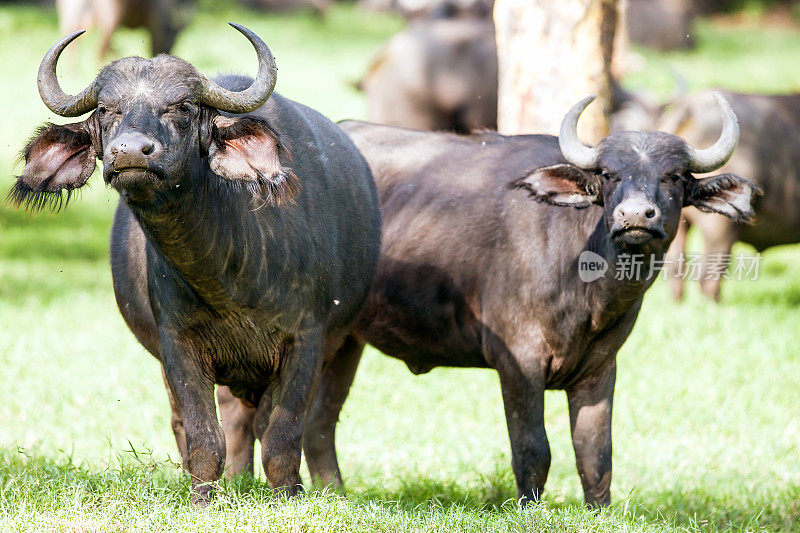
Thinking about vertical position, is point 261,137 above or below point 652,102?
above

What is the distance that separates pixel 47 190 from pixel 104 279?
25.1 feet

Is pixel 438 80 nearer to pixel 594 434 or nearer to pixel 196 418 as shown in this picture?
pixel 594 434

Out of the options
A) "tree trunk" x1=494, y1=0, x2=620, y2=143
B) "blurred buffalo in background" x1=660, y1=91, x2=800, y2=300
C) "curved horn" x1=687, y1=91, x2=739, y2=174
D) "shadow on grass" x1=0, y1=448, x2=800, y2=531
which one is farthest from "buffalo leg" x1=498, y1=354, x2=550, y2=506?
"blurred buffalo in background" x1=660, y1=91, x2=800, y2=300

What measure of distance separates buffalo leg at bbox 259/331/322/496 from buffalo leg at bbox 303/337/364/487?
120 centimetres

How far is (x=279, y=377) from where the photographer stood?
506 cm

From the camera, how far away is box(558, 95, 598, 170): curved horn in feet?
18.7

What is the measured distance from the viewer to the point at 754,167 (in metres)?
11.0

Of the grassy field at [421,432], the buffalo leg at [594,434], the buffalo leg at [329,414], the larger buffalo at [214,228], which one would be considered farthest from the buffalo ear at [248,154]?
the buffalo leg at [594,434]

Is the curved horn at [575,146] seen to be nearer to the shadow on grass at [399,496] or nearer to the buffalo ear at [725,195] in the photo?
the buffalo ear at [725,195]

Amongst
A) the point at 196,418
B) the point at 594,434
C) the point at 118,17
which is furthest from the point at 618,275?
the point at 118,17

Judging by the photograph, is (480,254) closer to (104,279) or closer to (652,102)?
(104,279)

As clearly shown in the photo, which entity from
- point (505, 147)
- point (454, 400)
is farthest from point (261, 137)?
point (454, 400)

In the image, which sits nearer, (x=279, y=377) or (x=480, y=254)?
(x=279, y=377)

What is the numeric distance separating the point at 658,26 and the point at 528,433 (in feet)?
69.2
